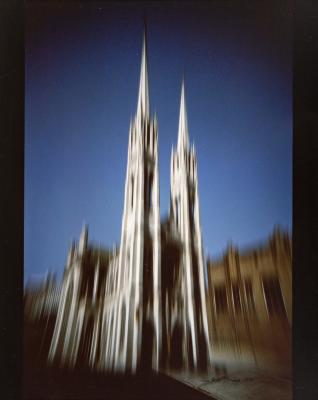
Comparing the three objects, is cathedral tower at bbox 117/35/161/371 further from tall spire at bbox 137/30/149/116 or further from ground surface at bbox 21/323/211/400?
ground surface at bbox 21/323/211/400

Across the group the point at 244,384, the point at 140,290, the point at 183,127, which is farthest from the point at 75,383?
the point at 183,127

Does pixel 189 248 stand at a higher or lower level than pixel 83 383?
higher

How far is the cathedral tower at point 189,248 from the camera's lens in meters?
3.70

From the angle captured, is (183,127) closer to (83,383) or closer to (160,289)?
(160,289)

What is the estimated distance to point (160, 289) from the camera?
367 cm

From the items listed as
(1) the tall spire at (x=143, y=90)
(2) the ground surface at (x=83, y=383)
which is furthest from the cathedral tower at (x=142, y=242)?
(2) the ground surface at (x=83, y=383)

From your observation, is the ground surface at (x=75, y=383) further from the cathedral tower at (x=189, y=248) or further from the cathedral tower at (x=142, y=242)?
the cathedral tower at (x=189, y=248)

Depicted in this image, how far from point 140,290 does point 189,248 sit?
2.00 ft

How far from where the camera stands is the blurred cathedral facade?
3668 millimetres

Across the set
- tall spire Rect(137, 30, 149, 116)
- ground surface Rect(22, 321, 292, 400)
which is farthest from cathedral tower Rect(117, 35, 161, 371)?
ground surface Rect(22, 321, 292, 400)

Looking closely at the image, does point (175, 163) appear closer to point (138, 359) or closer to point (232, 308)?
point (232, 308)

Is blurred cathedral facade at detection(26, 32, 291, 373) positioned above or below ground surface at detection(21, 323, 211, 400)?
above

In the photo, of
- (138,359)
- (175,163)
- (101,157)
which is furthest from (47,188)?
(138,359)

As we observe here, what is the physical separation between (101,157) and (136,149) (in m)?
0.35
